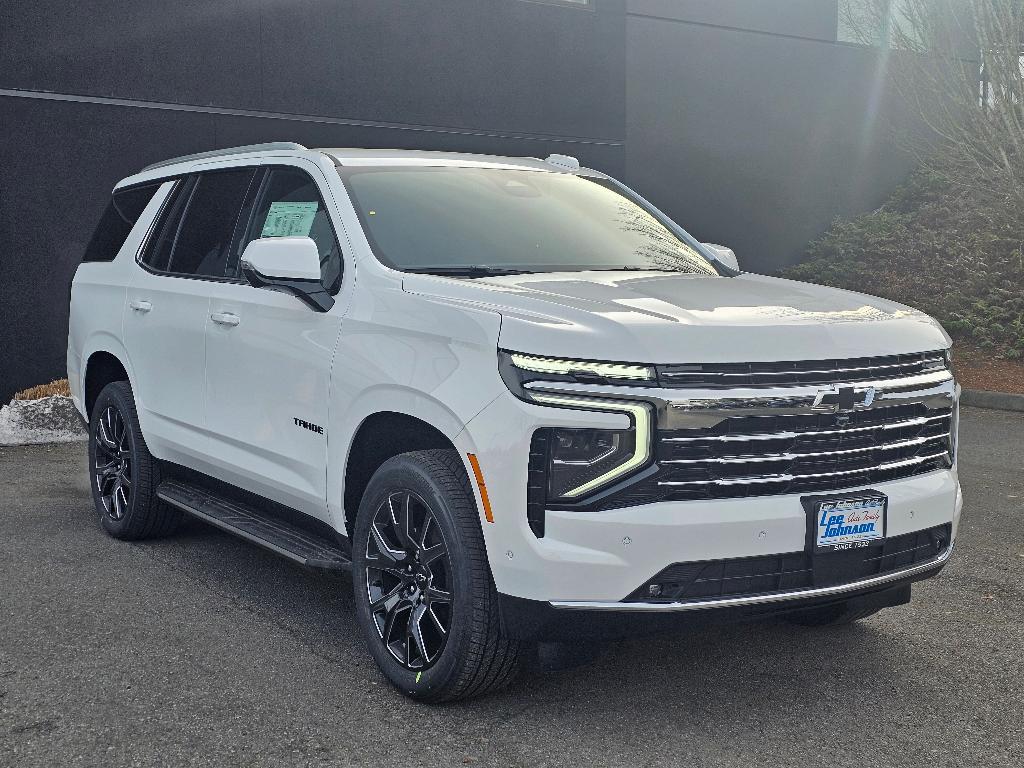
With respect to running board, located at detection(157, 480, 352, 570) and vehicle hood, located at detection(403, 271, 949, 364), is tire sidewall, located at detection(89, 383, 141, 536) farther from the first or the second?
vehicle hood, located at detection(403, 271, 949, 364)

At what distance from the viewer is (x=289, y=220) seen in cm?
548

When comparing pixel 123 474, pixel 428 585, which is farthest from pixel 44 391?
pixel 428 585

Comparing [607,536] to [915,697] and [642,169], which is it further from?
[642,169]

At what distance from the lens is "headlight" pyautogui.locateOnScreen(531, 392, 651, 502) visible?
376cm

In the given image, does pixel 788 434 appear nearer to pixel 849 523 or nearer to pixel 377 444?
pixel 849 523

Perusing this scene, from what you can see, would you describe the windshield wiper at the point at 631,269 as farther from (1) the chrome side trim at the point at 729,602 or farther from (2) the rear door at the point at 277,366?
(1) the chrome side trim at the point at 729,602

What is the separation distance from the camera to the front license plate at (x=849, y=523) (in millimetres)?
3951

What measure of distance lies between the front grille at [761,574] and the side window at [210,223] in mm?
2783

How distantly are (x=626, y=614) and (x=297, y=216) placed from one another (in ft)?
8.15

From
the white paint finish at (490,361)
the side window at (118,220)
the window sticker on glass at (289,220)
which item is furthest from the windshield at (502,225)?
the side window at (118,220)

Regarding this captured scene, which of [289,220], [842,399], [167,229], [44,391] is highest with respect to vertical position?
[289,220]

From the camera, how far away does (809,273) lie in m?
18.5

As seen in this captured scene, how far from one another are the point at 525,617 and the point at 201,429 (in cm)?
245

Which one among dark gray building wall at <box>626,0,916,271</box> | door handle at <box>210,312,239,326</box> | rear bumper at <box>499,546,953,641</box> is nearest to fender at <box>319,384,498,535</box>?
rear bumper at <box>499,546,953,641</box>
